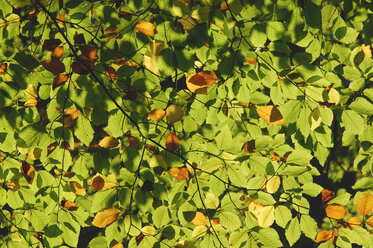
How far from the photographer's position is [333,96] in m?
1.56

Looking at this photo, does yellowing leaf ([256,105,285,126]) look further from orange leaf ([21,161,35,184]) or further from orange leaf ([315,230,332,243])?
orange leaf ([21,161,35,184])

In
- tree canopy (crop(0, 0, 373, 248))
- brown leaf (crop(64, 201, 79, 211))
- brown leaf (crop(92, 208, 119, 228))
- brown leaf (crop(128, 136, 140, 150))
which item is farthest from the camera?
brown leaf (crop(64, 201, 79, 211))

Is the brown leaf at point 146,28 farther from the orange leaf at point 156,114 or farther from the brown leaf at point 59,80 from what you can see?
the brown leaf at point 59,80

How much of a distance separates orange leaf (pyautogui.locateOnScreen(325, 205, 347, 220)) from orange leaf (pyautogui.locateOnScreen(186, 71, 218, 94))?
3.41 feet

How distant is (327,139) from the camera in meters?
1.78

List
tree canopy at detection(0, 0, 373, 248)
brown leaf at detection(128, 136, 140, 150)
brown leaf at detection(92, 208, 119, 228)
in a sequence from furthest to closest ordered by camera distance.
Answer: brown leaf at detection(128, 136, 140, 150), brown leaf at detection(92, 208, 119, 228), tree canopy at detection(0, 0, 373, 248)

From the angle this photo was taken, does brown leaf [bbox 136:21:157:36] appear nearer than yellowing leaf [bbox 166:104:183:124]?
Yes

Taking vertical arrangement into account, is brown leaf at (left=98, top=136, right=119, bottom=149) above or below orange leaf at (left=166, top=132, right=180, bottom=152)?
above

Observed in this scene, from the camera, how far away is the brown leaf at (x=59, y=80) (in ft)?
5.36

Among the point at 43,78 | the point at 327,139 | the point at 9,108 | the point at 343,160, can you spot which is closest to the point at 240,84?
the point at 327,139

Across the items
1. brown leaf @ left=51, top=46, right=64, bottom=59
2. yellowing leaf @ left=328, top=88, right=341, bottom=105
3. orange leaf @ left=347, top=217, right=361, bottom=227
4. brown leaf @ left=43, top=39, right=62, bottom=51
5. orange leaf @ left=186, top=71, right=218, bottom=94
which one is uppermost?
brown leaf @ left=43, top=39, right=62, bottom=51

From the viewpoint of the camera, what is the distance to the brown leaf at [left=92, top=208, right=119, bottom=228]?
1.56 meters

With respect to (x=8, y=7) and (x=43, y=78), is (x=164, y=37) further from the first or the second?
(x=8, y=7)

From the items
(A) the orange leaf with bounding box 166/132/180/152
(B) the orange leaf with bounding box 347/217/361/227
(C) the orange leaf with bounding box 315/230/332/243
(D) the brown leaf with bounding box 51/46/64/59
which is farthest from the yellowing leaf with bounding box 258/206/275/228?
(D) the brown leaf with bounding box 51/46/64/59
